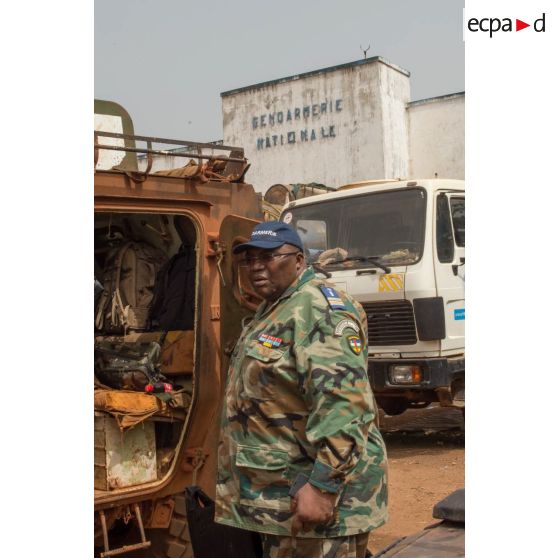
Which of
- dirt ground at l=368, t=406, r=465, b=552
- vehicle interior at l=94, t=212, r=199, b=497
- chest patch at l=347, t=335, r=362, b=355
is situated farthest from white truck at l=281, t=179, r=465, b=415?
chest patch at l=347, t=335, r=362, b=355

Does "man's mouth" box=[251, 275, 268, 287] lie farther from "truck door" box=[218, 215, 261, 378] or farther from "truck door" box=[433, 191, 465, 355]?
"truck door" box=[433, 191, 465, 355]

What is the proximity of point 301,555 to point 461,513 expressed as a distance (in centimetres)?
72

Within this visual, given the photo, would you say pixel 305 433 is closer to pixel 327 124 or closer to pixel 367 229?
pixel 367 229

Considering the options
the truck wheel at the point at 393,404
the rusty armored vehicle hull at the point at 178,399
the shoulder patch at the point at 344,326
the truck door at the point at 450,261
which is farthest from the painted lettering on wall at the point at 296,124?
the shoulder patch at the point at 344,326

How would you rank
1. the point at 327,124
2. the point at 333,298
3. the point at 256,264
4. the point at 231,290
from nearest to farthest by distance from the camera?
the point at 333,298
the point at 256,264
the point at 231,290
the point at 327,124

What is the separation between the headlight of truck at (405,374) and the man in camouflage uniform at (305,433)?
4155 mm

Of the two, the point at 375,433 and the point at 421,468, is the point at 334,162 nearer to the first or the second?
the point at 421,468

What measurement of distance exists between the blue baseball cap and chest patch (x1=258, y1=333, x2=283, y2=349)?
0.30 meters

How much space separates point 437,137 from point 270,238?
1919 cm

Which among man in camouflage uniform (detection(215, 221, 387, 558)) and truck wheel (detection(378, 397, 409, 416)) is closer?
man in camouflage uniform (detection(215, 221, 387, 558))

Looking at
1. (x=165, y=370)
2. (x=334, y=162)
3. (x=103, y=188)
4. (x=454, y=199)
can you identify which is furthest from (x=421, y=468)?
(x=334, y=162)

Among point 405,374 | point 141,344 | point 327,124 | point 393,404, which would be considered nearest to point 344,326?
point 141,344

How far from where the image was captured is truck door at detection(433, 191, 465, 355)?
6.66 m

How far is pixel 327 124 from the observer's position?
70.9 ft
